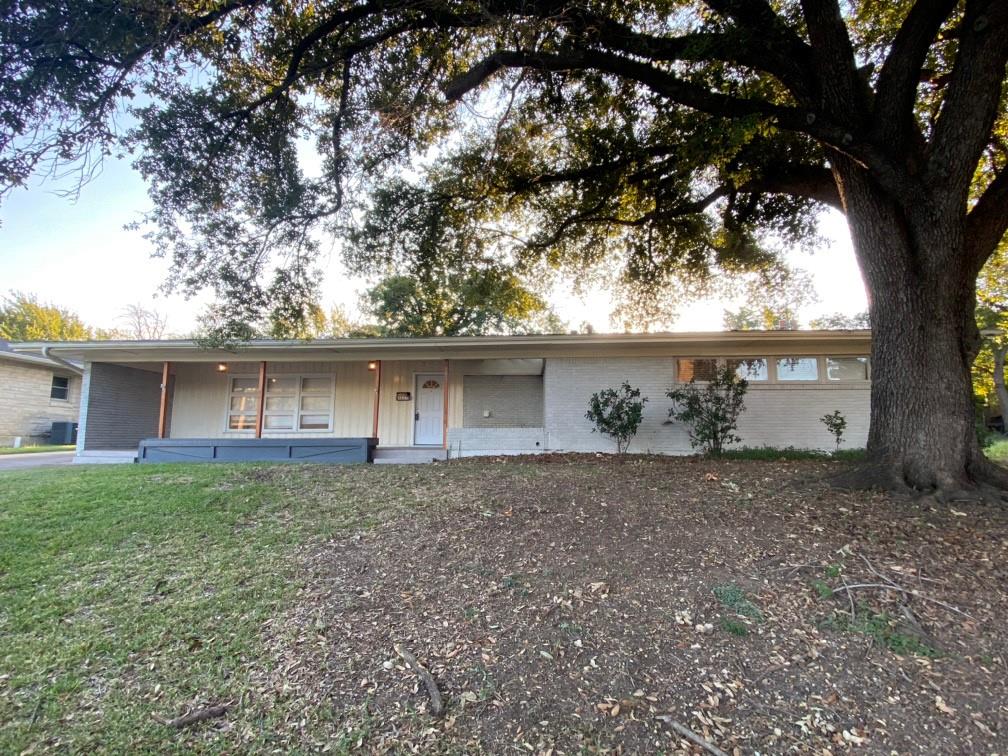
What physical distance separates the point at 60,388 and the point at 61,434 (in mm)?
1660

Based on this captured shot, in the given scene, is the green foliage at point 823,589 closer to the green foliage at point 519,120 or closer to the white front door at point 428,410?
the green foliage at point 519,120

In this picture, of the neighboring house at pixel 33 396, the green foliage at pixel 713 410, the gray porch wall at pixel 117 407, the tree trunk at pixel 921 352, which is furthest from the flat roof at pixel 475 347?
the neighboring house at pixel 33 396

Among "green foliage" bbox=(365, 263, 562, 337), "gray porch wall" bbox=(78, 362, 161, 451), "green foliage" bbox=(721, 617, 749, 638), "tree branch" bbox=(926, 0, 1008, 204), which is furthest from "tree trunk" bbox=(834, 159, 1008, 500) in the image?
"gray porch wall" bbox=(78, 362, 161, 451)

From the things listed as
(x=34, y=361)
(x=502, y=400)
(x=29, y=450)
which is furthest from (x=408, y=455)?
(x=34, y=361)

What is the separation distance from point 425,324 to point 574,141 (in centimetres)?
1500

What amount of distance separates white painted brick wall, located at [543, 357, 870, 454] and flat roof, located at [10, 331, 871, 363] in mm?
392

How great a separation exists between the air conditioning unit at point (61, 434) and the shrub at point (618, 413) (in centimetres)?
1709

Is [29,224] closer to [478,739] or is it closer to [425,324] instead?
[478,739]

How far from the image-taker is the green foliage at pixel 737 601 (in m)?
2.69

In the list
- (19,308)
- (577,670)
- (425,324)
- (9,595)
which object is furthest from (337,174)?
(19,308)

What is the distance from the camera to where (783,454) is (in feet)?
27.6

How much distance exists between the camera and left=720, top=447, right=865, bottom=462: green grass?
770cm

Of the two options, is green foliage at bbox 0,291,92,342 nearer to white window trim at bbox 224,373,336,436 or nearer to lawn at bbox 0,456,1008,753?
white window trim at bbox 224,373,336,436

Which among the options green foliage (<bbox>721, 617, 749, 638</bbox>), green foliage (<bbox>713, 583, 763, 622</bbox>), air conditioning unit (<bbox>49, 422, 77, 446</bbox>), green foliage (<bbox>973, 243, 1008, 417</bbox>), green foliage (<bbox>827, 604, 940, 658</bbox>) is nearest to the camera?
green foliage (<bbox>827, 604, 940, 658</bbox>)
